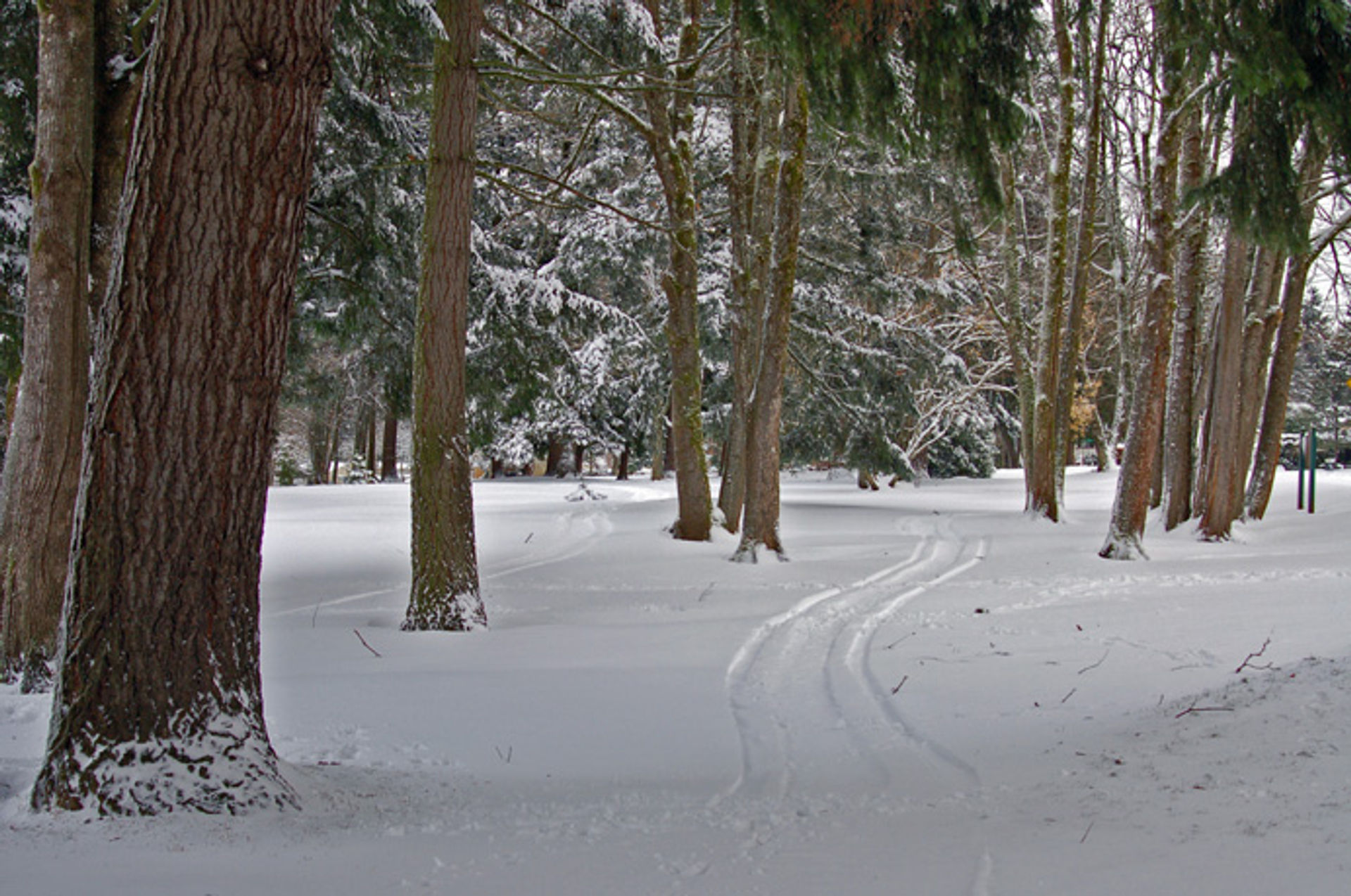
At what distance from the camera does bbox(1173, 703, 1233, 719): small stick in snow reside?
14.3 ft

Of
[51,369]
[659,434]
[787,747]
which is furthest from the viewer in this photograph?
[659,434]

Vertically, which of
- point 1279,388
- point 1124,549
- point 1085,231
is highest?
point 1085,231

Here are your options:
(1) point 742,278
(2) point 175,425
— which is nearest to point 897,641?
(2) point 175,425

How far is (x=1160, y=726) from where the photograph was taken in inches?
177

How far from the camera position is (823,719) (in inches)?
205

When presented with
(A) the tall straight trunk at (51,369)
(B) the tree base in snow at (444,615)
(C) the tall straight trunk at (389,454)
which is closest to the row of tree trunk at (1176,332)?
(B) the tree base in snow at (444,615)

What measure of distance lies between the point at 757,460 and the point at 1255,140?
6643mm

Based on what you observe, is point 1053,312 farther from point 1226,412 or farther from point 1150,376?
point 1150,376

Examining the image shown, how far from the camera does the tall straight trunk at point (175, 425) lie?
3.38 m

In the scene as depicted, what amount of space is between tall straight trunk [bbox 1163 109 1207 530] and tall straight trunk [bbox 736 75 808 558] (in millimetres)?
5253

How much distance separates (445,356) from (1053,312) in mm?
12820

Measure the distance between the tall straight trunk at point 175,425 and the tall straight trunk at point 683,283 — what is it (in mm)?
9798

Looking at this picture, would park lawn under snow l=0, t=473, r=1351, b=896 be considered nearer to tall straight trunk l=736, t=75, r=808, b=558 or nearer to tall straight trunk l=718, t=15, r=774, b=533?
tall straight trunk l=736, t=75, r=808, b=558

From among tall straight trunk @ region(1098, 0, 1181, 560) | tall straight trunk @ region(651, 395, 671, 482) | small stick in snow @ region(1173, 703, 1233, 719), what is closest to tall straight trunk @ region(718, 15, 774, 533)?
tall straight trunk @ region(651, 395, 671, 482)
